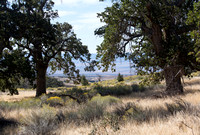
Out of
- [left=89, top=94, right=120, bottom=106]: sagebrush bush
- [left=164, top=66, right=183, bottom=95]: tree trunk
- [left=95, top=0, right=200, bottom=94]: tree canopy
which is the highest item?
[left=95, top=0, right=200, bottom=94]: tree canopy

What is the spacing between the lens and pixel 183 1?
1172 centimetres

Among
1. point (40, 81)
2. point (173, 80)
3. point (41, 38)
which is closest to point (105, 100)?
point (173, 80)

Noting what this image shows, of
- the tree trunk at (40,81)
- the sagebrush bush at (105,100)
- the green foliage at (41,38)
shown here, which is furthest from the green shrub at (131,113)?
the tree trunk at (40,81)

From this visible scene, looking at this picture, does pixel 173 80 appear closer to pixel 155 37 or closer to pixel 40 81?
pixel 155 37

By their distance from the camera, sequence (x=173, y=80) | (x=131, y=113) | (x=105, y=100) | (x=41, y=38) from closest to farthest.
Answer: (x=131, y=113), (x=105, y=100), (x=173, y=80), (x=41, y=38)

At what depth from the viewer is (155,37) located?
1201cm

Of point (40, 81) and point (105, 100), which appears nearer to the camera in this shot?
point (105, 100)

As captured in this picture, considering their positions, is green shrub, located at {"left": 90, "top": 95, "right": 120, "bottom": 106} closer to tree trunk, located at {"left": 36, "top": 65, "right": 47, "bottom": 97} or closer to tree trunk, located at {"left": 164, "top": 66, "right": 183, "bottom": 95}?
tree trunk, located at {"left": 164, "top": 66, "right": 183, "bottom": 95}

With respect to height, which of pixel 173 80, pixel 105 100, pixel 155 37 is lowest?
pixel 105 100

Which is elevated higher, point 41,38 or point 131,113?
point 41,38

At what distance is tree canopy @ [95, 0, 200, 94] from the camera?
425 inches

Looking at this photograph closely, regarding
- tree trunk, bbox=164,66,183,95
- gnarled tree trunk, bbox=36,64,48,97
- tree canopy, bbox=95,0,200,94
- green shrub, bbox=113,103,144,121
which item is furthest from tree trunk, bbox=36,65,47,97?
green shrub, bbox=113,103,144,121

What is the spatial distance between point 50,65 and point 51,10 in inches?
272

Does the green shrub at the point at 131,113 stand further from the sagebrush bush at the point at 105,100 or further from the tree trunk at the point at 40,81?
the tree trunk at the point at 40,81
